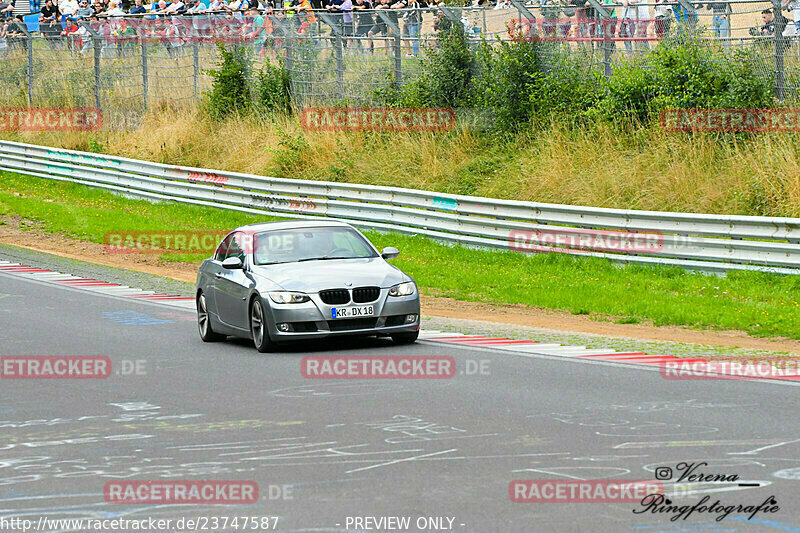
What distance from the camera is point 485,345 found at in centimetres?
1393

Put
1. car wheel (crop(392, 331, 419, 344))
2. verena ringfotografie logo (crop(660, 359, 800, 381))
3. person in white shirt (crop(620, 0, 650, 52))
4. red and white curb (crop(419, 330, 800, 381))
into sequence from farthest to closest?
person in white shirt (crop(620, 0, 650, 52)) → car wheel (crop(392, 331, 419, 344)) → red and white curb (crop(419, 330, 800, 381)) → verena ringfotografie logo (crop(660, 359, 800, 381))

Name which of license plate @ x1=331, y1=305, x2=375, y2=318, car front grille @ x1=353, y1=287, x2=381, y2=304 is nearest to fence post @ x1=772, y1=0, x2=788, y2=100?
car front grille @ x1=353, y1=287, x2=381, y2=304

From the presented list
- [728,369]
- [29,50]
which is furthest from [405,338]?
[29,50]

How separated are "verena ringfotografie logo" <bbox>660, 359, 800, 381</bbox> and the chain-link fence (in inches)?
427

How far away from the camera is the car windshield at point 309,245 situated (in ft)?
46.5

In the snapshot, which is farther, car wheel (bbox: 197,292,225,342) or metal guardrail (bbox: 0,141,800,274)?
metal guardrail (bbox: 0,141,800,274)

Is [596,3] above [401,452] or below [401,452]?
above

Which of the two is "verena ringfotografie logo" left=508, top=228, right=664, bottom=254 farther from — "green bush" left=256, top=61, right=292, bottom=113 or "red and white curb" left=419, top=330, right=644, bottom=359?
"green bush" left=256, top=61, right=292, bottom=113

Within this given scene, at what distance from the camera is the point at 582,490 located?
7.01m

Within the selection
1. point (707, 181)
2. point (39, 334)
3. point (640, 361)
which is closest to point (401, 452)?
point (640, 361)

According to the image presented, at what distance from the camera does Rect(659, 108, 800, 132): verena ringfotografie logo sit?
70.6 ft

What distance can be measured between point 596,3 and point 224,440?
686 inches

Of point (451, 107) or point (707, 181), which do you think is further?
point (451, 107)

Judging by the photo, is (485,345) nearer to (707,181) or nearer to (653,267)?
(653,267)
